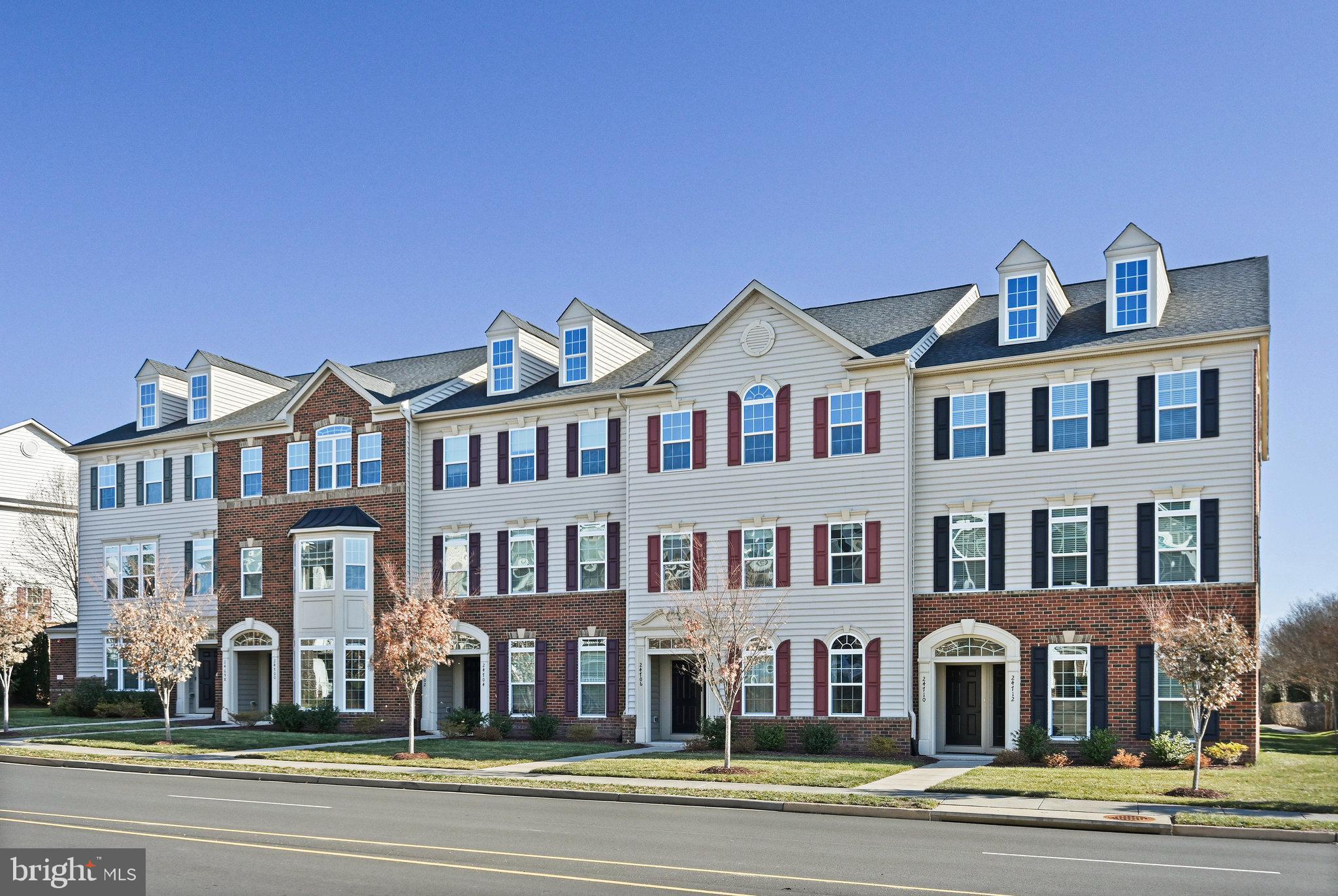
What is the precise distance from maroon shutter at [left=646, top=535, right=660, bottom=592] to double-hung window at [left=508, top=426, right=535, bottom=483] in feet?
15.6

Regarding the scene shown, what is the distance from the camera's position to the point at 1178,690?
26.8 metres

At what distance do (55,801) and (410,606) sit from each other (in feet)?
36.6

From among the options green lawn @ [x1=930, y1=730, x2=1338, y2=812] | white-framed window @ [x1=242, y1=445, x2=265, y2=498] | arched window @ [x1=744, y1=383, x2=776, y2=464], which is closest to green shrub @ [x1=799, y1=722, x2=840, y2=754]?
green lawn @ [x1=930, y1=730, x2=1338, y2=812]

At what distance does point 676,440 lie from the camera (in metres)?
32.8

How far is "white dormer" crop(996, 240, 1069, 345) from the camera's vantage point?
2975 cm

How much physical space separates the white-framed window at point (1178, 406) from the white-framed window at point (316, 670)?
79.3ft

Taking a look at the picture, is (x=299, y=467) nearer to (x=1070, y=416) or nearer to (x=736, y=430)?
(x=736, y=430)

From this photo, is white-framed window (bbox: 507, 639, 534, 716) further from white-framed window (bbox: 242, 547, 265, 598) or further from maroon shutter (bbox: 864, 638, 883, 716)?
maroon shutter (bbox: 864, 638, 883, 716)

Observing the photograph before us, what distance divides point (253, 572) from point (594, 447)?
13.0 meters

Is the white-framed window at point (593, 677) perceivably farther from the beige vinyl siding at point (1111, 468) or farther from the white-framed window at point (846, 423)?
the beige vinyl siding at point (1111, 468)

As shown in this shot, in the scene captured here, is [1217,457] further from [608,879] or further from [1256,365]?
[608,879]

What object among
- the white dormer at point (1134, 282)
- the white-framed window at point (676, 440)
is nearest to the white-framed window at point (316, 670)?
the white-framed window at point (676, 440)

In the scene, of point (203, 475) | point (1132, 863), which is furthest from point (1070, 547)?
point (203, 475)

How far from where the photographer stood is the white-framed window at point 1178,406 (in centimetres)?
2730
